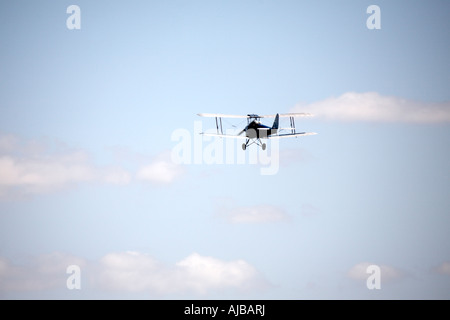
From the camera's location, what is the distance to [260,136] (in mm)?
88062
